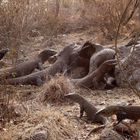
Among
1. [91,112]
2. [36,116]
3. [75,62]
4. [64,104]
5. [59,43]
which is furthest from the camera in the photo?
[59,43]

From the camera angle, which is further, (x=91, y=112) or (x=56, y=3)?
(x=56, y=3)

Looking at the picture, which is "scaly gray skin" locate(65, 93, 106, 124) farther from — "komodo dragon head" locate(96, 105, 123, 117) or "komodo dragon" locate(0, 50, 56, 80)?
"komodo dragon" locate(0, 50, 56, 80)

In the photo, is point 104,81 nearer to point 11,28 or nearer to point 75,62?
point 75,62

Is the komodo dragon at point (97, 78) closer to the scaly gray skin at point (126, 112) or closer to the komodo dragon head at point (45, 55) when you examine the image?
the komodo dragon head at point (45, 55)

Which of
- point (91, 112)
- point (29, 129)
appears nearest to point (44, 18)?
point (91, 112)

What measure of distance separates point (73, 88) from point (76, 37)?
5956 millimetres

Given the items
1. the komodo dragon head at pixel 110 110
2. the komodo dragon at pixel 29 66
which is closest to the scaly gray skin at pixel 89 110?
the komodo dragon head at pixel 110 110

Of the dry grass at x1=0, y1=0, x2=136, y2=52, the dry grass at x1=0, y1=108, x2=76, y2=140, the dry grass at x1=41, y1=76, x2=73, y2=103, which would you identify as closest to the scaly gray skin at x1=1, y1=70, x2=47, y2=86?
the dry grass at x1=0, y1=0, x2=136, y2=52

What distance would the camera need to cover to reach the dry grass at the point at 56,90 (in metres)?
8.21

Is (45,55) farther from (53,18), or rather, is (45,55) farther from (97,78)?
(53,18)

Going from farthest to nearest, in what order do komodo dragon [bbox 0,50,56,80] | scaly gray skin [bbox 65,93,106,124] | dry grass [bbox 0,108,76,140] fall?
1. komodo dragon [bbox 0,50,56,80]
2. scaly gray skin [bbox 65,93,106,124]
3. dry grass [bbox 0,108,76,140]

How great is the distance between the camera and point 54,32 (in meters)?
14.9

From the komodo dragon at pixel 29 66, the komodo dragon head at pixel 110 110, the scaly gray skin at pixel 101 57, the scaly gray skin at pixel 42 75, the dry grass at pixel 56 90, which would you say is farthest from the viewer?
the komodo dragon at pixel 29 66

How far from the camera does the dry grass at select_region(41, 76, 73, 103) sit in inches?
323
